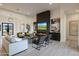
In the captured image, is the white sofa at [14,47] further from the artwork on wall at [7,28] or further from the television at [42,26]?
the television at [42,26]

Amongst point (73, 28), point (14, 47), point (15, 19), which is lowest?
point (14, 47)

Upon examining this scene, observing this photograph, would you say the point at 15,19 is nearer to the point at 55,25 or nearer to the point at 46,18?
the point at 46,18

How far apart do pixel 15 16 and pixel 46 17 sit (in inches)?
142

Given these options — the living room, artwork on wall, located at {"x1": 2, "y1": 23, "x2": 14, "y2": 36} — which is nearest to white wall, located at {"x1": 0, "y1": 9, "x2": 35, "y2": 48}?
the living room

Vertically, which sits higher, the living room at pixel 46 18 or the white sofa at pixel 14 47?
the living room at pixel 46 18

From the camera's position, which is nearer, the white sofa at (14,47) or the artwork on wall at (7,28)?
the white sofa at (14,47)

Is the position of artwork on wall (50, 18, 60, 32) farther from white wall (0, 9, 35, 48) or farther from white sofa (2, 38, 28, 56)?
white sofa (2, 38, 28, 56)

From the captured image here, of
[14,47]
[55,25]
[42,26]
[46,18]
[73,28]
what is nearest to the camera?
[14,47]

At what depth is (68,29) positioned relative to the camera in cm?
965

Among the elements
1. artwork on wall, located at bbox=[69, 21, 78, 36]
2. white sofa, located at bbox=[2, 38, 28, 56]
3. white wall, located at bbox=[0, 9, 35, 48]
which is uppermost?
white wall, located at bbox=[0, 9, 35, 48]

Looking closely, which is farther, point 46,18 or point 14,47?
point 46,18

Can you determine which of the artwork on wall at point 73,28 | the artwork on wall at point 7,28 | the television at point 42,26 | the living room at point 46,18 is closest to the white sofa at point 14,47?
the living room at point 46,18

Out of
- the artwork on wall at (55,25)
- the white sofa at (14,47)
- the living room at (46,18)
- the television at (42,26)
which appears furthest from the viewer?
the television at (42,26)

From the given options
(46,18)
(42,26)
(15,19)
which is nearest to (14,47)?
(46,18)
